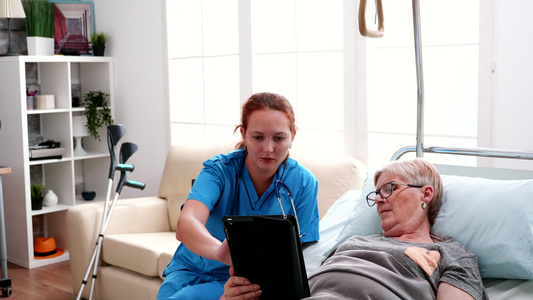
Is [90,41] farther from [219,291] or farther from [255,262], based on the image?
[255,262]

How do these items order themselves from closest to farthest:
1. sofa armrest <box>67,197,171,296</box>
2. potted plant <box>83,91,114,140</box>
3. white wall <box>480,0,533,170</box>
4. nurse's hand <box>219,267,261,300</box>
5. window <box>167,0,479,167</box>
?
nurse's hand <box>219,267,261,300</box>, white wall <box>480,0,533,170</box>, window <box>167,0,479,167</box>, sofa armrest <box>67,197,171,296</box>, potted plant <box>83,91,114,140</box>

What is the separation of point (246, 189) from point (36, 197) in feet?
9.03

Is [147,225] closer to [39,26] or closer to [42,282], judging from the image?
[42,282]

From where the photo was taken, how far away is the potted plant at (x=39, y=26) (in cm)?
459

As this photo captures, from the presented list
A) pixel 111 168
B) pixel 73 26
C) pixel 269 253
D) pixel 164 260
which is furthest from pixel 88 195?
pixel 269 253

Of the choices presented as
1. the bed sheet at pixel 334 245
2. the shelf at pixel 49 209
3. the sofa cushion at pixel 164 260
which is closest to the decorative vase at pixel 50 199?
the shelf at pixel 49 209

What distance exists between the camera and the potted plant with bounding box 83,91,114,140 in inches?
185

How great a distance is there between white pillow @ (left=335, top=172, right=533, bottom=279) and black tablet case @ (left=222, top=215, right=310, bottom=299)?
619 mm

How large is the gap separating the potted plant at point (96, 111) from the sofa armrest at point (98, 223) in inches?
41.4

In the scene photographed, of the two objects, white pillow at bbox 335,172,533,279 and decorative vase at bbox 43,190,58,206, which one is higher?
white pillow at bbox 335,172,533,279

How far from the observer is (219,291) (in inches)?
82.7

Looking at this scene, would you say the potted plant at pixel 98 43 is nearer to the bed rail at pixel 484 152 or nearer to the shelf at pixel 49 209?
the shelf at pixel 49 209

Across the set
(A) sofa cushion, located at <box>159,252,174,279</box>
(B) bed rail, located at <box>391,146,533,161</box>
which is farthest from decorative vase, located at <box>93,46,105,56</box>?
(B) bed rail, located at <box>391,146,533,161</box>

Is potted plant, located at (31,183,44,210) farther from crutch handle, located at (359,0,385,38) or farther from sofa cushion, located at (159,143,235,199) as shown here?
crutch handle, located at (359,0,385,38)
